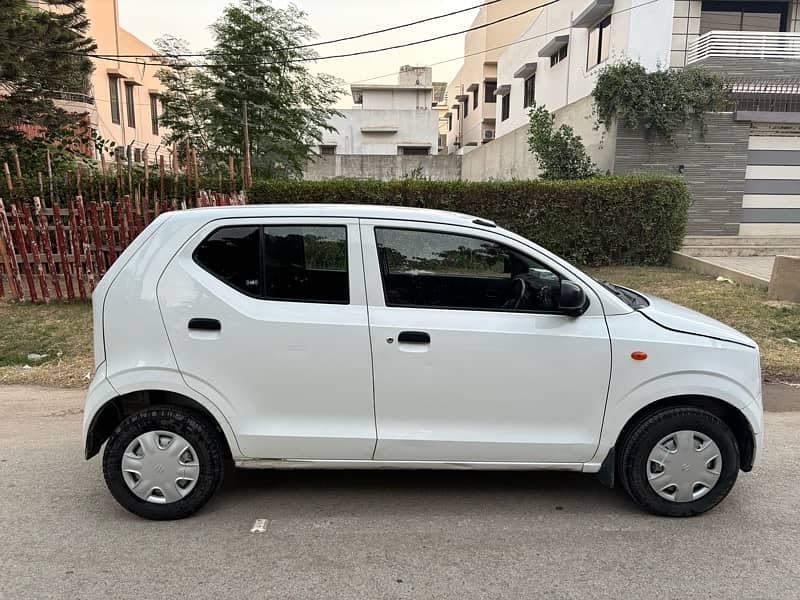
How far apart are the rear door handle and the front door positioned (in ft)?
2.75

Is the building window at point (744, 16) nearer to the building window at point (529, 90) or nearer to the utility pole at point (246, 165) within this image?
the building window at point (529, 90)

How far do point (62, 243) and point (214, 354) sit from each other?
278 inches

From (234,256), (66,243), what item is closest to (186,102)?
(66,243)

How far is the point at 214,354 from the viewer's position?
3312mm

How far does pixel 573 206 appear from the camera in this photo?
42.6 feet

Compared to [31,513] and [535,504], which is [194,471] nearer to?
[31,513]

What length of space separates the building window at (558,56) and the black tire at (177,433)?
25.5m

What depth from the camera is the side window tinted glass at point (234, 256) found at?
3398mm

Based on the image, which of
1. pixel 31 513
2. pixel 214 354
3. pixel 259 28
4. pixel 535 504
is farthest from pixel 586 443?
pixel 259 28

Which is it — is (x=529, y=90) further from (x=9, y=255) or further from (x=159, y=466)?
(x=159, y=466)

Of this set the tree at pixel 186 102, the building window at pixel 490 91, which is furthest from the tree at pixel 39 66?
the building window at pixel 490 91

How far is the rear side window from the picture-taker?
3.40 metres

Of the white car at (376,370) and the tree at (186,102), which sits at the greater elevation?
the tree at (186,102)

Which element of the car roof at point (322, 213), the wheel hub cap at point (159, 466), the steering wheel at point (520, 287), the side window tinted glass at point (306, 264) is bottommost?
the wheel hub cap at point (159, 466)
